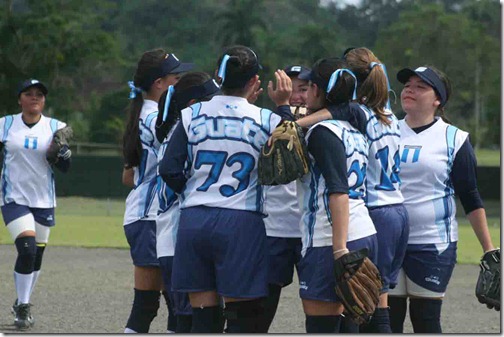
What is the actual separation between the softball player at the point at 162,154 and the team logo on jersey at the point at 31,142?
3.14m

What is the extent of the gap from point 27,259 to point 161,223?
3.09 meters

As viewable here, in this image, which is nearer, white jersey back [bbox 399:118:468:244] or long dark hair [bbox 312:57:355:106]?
long dark hair [bbox 312:57:355:106]

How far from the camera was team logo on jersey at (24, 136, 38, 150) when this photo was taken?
8781 millimetres

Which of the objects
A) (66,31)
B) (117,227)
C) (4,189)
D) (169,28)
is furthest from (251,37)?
(4,189)

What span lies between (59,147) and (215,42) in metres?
61.1

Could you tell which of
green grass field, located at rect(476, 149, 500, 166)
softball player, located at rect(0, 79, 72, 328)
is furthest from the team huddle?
green grass field, located at rect(476, 149, 500, 166)

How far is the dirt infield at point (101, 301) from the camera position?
325 inches

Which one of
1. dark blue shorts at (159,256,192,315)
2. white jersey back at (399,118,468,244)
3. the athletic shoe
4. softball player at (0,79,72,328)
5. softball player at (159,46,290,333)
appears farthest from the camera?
softball player at (0,79,72,328)

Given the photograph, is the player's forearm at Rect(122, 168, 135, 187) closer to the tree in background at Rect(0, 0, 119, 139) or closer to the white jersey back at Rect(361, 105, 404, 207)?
the white jersey back at Rect(361, 105, 404, 207)

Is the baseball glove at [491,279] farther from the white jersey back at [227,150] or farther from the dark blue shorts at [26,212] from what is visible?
the dark blue shorts at [26,212]

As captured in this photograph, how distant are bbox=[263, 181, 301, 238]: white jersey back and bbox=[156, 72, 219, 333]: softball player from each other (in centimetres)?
52

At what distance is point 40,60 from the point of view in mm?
42625

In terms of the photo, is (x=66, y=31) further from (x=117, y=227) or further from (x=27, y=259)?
(x=27, y=259)

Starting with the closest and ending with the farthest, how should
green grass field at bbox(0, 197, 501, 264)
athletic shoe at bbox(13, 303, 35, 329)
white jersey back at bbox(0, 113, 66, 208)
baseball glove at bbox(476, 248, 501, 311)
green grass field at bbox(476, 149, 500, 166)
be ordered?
baseball glove at bbox(476, 248, 501, 311)
athletic shoe at bbox(13, 303, 35, 329)
white jersey back at bbox(0, 113, 66, 208)
green grass field at bbox(0, 197, 501, 264)
green grass field at bbox(476, 149, 500, 166)
